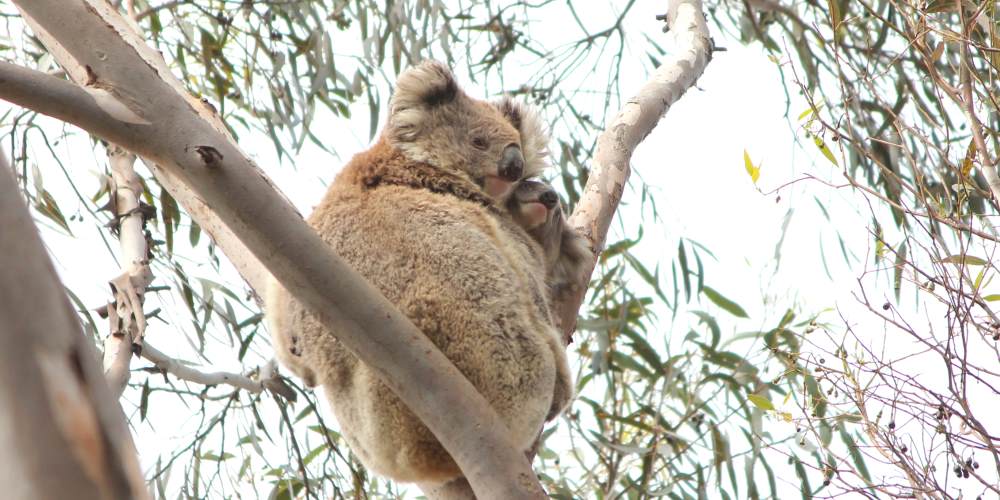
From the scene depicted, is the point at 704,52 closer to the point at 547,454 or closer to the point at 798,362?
the point at 798,362

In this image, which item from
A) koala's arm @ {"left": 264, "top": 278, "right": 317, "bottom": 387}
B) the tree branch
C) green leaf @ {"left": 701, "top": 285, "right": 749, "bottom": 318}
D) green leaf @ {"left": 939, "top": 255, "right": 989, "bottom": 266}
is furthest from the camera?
green leaf @ {"left": 701, "top": 285, "right": 749, "bottom": 318}

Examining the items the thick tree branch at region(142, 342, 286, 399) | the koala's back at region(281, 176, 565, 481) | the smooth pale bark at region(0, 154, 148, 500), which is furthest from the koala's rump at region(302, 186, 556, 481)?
the smooth pale bark at region(0, 154, 148, 500)

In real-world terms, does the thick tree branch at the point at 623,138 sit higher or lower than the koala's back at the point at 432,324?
higher

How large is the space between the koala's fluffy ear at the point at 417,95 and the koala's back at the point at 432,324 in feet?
1.43

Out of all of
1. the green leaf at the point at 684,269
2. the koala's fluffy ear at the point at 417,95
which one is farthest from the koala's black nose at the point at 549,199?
the green leaf at the point at 684,269

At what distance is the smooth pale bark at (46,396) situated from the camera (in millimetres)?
597

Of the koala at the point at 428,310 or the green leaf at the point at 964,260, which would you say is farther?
the koala at the point at 428,310

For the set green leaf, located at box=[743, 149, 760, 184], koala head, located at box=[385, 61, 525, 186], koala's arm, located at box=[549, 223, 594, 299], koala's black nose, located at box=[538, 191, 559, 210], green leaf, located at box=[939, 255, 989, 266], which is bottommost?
green leaf, located at box=[939, 255, 989, 266]

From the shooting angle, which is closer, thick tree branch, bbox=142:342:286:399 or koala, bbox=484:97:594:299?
koala, bbox=484:97:594:299

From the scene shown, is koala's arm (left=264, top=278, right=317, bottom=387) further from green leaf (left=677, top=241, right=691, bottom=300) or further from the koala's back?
green leaf (left=677, top=241, right=691, bottom=300)

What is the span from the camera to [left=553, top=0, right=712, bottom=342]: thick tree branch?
107 inches

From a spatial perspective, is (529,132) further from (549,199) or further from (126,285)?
(126,285)

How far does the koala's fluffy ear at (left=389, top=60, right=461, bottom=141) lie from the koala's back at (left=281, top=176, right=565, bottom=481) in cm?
44

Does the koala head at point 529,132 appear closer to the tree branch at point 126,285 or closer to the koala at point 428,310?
the koala at point 428,310
